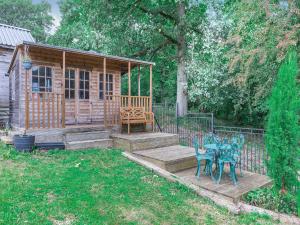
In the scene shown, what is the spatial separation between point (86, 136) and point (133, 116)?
1.73 metres

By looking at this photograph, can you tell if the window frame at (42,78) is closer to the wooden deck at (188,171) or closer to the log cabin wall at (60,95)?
the log cabin wall at (60,95)

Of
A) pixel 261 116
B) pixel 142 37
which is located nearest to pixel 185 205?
pixel 142 37

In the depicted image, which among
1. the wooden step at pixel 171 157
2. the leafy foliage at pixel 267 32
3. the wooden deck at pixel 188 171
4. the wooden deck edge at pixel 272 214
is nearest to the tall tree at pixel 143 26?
the leafy foliage at pixel 267 32

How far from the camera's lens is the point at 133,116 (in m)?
8.00

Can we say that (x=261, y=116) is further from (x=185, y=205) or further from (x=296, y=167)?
(x=185, y=205)

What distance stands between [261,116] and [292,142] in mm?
11230

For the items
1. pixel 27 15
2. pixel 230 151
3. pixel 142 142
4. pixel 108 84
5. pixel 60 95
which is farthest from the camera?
pixel 27 15

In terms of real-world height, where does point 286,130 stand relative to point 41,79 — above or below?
below

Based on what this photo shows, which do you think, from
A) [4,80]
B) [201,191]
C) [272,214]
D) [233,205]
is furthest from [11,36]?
[272,214]

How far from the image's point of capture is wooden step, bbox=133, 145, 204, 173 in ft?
17.6

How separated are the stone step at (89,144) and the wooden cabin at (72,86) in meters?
0.66

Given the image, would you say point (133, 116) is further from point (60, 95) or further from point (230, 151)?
point (230, 151)

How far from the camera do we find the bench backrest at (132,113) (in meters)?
7.86

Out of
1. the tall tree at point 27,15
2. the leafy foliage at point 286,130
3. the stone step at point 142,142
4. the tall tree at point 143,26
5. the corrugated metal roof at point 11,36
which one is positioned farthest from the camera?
the tall tree at point 27,15
